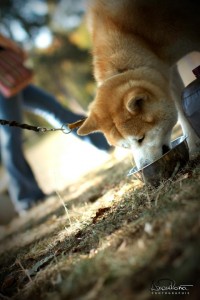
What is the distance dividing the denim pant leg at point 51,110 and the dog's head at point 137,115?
1.87 meters

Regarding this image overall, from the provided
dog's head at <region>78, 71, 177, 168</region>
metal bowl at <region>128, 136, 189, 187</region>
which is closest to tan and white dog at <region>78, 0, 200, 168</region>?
dog's head at <region>78, 71, 177, 168</region>

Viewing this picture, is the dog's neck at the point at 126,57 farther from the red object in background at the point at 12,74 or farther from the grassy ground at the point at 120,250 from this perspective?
the red object in background at the point at 12,74

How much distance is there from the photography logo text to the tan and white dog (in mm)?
1824

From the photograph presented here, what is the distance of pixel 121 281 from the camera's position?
1548 mm

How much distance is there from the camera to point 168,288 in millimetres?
1393

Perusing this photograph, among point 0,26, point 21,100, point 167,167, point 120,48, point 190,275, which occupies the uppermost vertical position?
point 0,26

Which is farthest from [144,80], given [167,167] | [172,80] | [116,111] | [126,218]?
[126,218]

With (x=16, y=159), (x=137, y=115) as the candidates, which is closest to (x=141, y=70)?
(x=137, y=115)

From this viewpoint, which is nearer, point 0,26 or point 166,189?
point 166,189

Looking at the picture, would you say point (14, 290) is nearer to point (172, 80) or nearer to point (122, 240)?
point (122, 240)

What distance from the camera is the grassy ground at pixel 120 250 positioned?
1482 millimetres

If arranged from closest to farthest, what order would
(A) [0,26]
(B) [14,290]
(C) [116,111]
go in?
(B) [14,290] → (C) [116,111] → (A) [0,26]

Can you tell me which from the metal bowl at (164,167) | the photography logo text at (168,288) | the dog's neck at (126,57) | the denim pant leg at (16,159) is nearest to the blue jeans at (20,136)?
the denim pant leg at (16,159)

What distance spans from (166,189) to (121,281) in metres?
1.23
